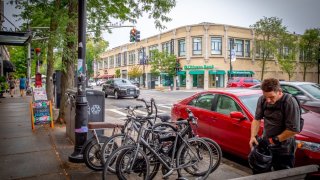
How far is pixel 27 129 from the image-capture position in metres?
9.41

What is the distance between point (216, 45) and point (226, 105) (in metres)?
43.1

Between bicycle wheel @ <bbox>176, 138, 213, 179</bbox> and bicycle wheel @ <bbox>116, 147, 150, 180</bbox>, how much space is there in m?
0.62

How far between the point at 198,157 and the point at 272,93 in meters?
1.93

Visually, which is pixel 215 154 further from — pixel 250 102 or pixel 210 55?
pixel 210 55

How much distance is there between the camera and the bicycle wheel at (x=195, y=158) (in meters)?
4.75

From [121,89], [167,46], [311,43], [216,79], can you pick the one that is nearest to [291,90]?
[121,89]

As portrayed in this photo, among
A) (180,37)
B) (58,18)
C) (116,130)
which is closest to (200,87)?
(180,37)

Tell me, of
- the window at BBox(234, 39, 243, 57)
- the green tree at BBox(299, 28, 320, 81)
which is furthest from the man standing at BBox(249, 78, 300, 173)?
the green tree at BBox(299, 28, 320, 81)

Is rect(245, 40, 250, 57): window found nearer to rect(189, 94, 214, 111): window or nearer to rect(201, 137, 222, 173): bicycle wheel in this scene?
rect(189, 94, 214, 111): window

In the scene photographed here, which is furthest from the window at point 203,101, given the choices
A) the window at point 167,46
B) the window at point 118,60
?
the window at point 118,60

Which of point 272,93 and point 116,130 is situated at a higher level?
point 272,93

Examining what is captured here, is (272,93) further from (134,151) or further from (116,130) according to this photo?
(116,130)

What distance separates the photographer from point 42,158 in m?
5.99

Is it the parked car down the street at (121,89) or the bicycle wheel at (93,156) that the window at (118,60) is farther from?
the bicycle wheel at (93,156)
